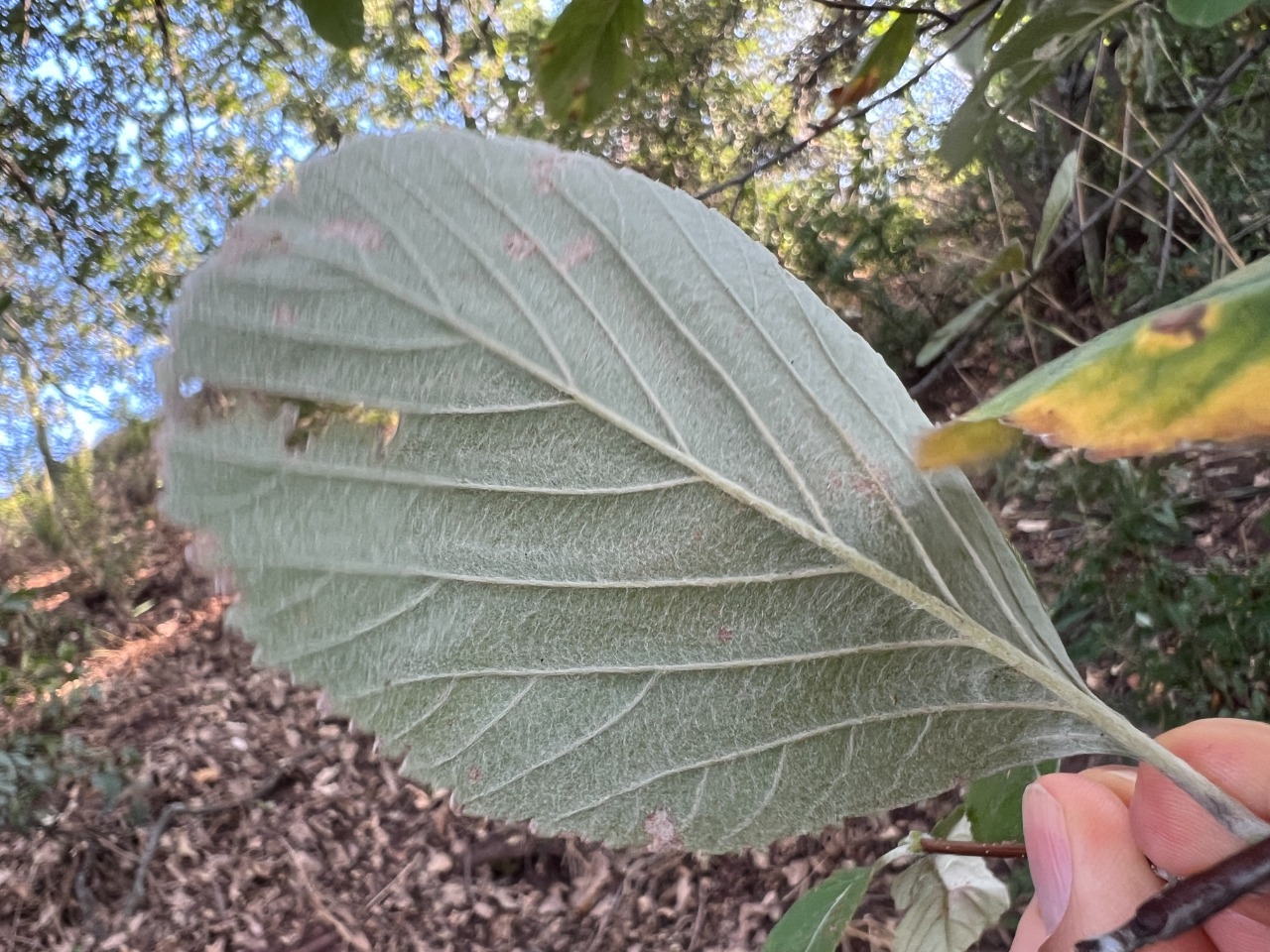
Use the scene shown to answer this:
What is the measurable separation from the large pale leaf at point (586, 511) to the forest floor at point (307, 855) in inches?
42.7

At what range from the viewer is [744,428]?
412 millimetres

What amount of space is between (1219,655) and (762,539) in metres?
1.03

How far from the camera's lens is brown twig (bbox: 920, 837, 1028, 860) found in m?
0.60

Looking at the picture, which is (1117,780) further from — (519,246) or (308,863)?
(308,863)

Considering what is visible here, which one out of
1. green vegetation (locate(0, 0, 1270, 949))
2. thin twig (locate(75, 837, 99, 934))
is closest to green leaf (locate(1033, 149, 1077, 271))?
green vegetation (locate(0, 0, 1270, 949))

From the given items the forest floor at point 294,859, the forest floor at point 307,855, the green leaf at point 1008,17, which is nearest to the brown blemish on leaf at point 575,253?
the green leaf at point 1008,17

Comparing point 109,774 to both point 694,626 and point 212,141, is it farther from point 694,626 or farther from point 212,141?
point 694,626

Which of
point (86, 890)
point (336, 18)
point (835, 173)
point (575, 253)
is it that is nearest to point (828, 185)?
point (835, 173)

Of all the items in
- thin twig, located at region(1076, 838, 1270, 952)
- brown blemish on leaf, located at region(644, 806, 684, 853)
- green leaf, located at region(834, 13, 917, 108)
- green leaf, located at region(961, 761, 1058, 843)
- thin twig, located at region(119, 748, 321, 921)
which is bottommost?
green leaf, located at region(961, 761, 1058, 843)

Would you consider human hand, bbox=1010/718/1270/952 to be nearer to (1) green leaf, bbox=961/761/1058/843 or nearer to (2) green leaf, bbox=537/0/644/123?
(1) green leaf, bbox=961/761/1058/843

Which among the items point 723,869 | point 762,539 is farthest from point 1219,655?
point 762,539

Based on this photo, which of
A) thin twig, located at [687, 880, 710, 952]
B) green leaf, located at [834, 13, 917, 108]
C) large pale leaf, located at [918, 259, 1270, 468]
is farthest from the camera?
thin twig, located at [687, 880, 710, 952]

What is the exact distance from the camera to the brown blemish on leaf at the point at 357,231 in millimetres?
380

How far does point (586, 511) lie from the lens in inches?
16.1
